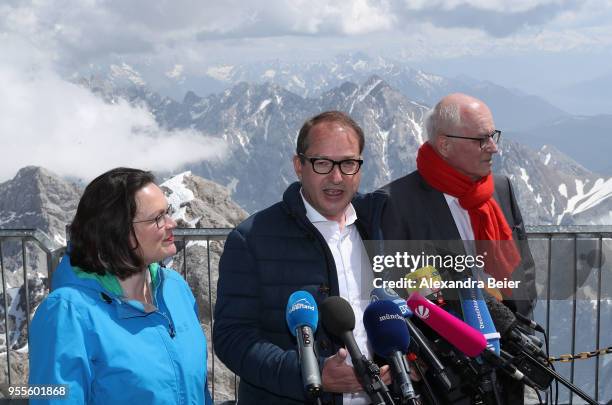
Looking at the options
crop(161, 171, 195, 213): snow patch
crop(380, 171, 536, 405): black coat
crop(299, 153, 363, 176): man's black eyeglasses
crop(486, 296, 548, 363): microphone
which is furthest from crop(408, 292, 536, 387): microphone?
crop(161, 171, 195, 213): snow patch

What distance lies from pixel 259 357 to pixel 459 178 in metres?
2.01

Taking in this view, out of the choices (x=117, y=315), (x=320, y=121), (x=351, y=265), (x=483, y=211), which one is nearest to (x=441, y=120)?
(x=483, y=211)

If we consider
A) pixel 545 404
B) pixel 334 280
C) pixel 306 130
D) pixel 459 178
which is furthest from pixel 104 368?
pixel 459 178

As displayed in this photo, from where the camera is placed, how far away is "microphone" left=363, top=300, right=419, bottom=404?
223cm

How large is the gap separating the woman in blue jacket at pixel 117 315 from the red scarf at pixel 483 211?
2.03m

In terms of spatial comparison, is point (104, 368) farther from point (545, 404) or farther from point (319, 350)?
point (545, 404)

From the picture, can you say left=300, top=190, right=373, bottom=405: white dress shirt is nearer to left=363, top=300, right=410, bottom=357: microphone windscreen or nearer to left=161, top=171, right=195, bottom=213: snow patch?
left=363, top=300, right=410, bottom=357: microphone windscreen

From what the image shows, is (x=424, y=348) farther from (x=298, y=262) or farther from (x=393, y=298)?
(x=298, y=262)

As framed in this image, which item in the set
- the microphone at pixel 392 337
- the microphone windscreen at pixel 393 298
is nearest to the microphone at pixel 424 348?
the microphone windscreen at pixel 393 298

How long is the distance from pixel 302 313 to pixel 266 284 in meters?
1.17

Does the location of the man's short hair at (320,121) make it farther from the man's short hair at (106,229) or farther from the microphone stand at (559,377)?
the microphone stand at (559,377)

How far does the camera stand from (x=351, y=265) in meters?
3.69

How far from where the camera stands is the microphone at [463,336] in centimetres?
254

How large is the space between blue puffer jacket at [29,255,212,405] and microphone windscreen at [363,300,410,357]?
111 centimetres
